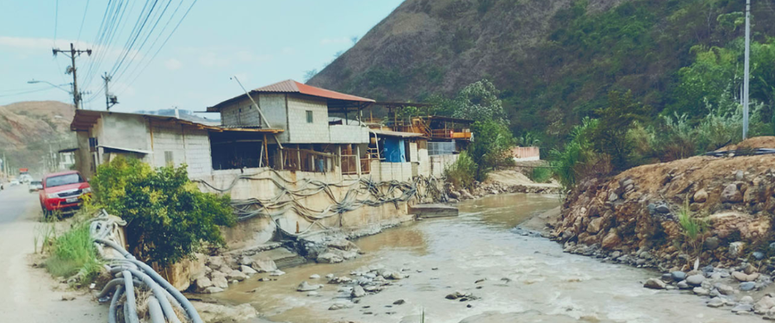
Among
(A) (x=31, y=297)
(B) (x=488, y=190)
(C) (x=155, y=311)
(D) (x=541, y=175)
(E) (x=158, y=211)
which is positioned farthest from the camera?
(D) (x=541, y=175)

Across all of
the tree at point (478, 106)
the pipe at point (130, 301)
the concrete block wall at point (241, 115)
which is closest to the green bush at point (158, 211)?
the pipe at point (130, 301)

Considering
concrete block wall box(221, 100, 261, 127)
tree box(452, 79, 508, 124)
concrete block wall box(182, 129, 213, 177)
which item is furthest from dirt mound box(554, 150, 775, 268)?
tree box(452, 79, 508, 124)

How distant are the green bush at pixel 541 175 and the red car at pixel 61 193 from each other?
123 ft

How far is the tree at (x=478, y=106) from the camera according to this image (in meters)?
50.4

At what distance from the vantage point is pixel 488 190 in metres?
39.2

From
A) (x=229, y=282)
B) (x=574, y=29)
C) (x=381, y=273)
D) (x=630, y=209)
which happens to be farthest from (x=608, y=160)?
(x=574, y=29)

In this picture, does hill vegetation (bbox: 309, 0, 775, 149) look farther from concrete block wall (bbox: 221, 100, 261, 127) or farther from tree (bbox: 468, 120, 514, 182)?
concrete block wall (bbox: 221, 100, 261, 127)

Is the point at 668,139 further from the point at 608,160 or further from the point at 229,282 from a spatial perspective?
the point at 229,282

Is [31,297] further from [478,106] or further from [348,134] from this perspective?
[478,106]

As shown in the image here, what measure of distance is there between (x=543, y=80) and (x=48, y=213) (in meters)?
65.2

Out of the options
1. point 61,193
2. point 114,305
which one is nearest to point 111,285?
point 114,305

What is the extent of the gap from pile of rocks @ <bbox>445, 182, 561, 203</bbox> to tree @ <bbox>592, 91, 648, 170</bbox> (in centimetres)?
1536

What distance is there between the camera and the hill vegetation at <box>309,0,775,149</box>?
120ft

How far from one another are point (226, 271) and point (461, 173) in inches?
989
